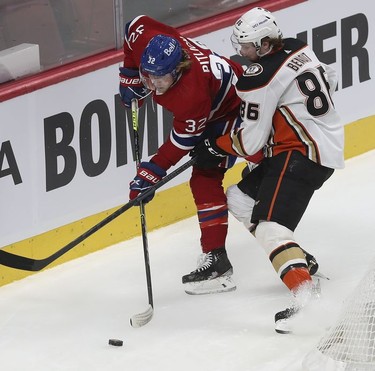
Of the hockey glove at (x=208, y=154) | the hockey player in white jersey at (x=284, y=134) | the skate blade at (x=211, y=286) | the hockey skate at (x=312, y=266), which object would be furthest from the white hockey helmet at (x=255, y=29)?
the skate blade at (x=211, y=286)

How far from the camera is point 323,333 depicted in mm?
4965

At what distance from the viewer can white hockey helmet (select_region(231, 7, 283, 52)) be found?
5102 millimetres

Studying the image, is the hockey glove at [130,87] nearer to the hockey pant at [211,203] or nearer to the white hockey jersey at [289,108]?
the hockey pant at [211,203]

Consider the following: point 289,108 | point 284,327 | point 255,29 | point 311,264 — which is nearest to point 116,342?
point 284,327

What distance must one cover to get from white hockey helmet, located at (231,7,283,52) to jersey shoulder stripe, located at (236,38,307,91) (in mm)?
73

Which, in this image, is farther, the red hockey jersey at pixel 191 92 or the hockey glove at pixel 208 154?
the hockey glove at pixel 208 154

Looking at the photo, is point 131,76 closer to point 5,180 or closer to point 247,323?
point 5,180

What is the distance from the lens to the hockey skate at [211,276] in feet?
18.2

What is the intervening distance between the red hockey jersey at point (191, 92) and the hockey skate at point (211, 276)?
1.50 feet

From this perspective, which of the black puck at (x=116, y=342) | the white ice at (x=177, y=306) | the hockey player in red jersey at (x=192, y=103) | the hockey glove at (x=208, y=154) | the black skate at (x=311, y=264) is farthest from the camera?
the black skate at (x=311, y=264)

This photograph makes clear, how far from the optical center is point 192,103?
5.18 metres

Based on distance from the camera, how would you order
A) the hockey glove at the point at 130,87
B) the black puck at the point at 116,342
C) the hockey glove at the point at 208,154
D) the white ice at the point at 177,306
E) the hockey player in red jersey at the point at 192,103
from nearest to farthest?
the white ice at the point at 177,306 → the black puck at the point at 116,342 → the hockey player in red jersey at the point at 192,103 → the hockey glove at the point at 208,154 → the hockey glove at the point at 130,87

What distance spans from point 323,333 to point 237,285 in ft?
2.38

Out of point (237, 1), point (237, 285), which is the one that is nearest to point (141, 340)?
point (237, 285)
